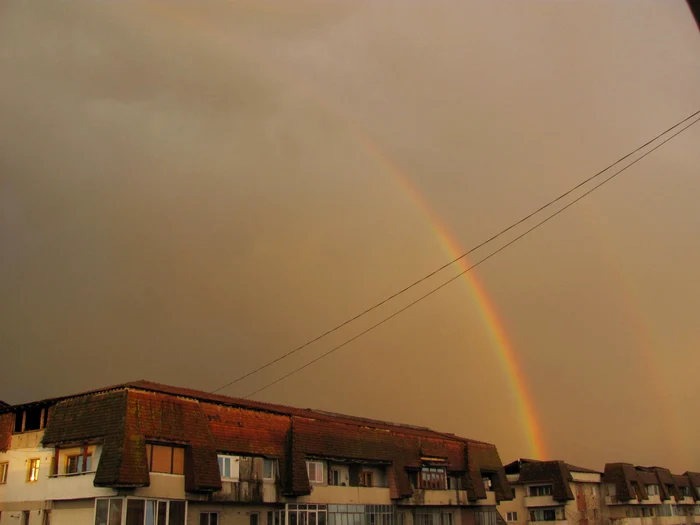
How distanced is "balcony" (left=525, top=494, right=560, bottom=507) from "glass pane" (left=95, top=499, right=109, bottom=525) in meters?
76.1

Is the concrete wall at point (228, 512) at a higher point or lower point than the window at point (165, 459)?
lower

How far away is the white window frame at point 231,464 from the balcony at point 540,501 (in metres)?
66.6

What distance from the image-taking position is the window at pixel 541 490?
4053 inches

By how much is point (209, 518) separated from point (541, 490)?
70024mm

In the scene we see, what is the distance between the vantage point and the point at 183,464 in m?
46.1

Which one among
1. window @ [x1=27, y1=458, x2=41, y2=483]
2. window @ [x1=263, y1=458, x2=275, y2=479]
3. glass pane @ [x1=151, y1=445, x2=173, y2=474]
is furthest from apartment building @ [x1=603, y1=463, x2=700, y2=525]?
window @ [x1=27, y1=458, x2=41, y2=483]

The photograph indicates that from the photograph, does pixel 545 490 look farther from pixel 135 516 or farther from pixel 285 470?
pixel 135 516

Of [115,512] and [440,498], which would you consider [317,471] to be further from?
[115,512]

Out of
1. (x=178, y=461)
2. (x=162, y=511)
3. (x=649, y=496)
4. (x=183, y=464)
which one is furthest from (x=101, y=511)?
(x=649, y=496)

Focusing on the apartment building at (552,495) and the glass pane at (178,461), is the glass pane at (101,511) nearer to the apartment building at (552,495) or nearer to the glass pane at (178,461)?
the glass pane at (178,461)

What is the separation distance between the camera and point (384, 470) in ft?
208

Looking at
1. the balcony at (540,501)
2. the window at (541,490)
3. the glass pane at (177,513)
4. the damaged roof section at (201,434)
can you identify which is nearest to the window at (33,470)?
the damaged roof section at (201,434)

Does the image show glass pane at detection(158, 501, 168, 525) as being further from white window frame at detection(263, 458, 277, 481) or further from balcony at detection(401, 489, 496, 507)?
balcony at detection(401, 489, 496, 507)

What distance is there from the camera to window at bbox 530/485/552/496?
10294 cm
